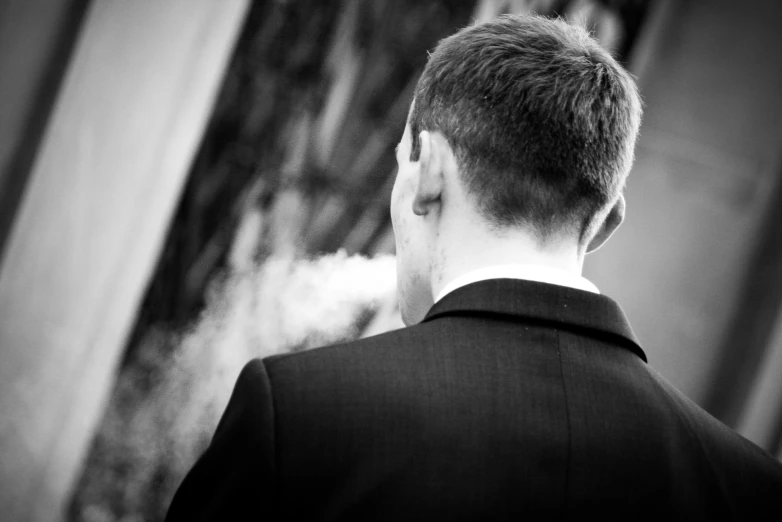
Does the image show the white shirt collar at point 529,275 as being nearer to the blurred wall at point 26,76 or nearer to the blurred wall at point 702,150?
the blurred wall at point 26,76

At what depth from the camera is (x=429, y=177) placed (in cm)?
138

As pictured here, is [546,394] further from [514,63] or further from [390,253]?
[390,253]

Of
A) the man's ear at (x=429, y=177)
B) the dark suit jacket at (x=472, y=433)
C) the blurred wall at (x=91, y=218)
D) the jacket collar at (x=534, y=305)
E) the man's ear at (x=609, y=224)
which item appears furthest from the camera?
the blurred wall at (x=91, y=218)

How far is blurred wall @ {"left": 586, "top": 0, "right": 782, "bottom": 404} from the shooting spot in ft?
13.4

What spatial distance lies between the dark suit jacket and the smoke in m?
1.94

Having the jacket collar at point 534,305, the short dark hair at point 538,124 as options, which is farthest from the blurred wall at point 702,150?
the jacket collar at point 534,305

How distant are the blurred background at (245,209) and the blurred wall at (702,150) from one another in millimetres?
11

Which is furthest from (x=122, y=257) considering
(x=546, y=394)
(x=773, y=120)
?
(x=773, y=120)

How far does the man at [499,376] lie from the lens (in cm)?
113

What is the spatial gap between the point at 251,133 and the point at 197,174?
11.1 inches

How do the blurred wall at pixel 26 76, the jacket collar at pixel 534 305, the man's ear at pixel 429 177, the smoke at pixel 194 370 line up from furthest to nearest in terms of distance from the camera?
the smoke at pixel 194 370, the blurred wall at pixel 26 76, the man's ear at pixel 429 177, the jacket collar at pixel 534 305

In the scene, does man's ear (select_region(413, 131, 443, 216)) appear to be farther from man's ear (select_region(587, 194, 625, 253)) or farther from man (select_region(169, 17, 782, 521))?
man's ear (select_region(587, 194, 625, 253))

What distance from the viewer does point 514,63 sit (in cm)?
135

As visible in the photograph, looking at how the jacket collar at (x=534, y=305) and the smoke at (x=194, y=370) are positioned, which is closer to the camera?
the jacket collar at (x=534, y=305)
